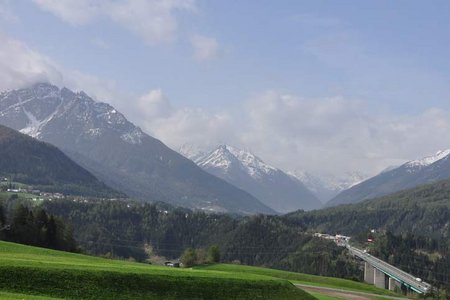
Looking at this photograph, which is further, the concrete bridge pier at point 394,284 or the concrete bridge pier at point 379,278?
the concrete bridge pier at point 379,278

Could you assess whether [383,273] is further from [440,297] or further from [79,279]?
[79,279]

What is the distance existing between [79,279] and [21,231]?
73.1 meters

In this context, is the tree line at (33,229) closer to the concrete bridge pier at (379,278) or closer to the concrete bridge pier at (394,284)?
A: the concrete bridge pier at (394,284)

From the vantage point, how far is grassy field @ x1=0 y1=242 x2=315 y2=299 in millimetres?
46625

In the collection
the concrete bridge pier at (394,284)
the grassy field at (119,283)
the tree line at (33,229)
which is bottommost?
the concrete bridge pier at (394,284)

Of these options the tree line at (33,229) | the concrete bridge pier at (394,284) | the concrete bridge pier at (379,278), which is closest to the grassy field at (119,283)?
the tree line at (33,229)

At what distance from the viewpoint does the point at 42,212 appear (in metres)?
122

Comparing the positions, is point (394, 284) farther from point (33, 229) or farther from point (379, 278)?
point (33, 229)

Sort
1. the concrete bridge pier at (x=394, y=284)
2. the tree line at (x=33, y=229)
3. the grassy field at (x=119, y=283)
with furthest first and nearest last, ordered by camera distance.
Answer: the concrete bridge pier at (x=394, y=284)
the tree line at (x=33, y=229)
the grassy field at (x=119, y=283)

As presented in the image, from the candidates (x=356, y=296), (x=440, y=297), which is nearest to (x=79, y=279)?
(x=356, y=296)

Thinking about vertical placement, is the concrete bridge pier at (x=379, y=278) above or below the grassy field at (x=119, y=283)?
below

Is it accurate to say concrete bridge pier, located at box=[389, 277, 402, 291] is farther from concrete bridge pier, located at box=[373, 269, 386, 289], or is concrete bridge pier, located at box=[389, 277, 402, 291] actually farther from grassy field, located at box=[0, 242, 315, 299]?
grassy field, located at box=[0, 242, 315, 299]

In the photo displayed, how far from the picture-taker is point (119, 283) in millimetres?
51875

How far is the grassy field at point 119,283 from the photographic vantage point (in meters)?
46.6
